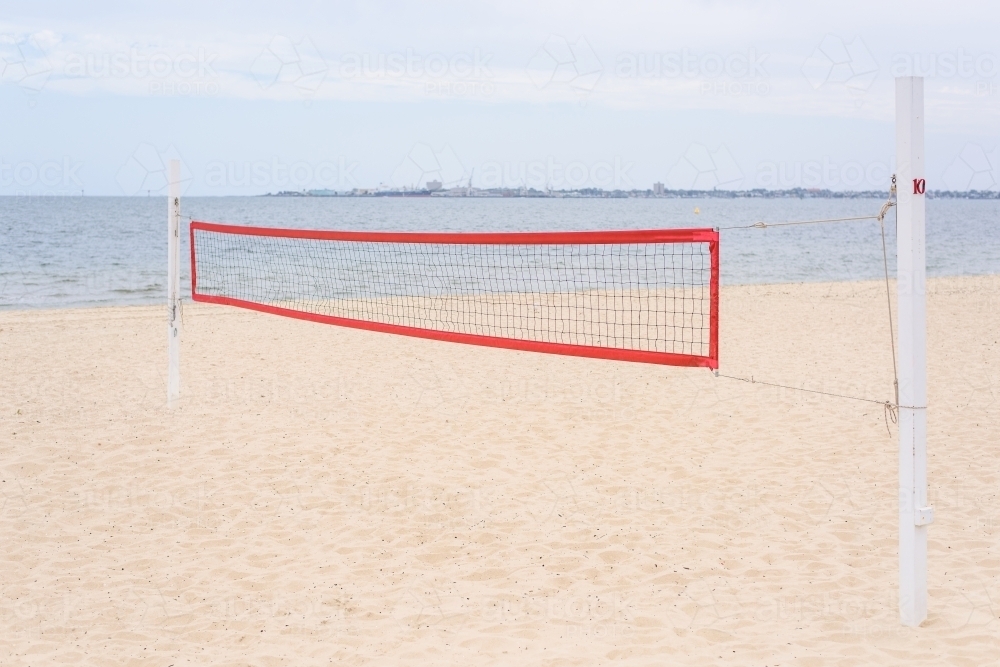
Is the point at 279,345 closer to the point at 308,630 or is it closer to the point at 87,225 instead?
the point at 308,630

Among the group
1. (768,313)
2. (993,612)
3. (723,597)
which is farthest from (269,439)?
(768,313)

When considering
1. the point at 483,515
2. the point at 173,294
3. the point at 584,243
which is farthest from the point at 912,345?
the point at 173,294

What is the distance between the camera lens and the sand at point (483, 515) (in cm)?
429

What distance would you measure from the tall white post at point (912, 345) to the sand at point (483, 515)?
294mm

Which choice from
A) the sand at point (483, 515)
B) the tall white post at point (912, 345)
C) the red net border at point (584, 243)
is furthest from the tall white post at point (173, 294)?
the tall white post at point (912, 345)

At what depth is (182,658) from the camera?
413 cm

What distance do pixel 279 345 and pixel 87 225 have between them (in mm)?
48164

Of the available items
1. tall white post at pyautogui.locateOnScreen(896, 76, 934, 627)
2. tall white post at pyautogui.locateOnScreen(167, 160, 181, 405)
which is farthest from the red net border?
tall white post at pyautogui.locateOnScreen(167, 160, 181, 405)

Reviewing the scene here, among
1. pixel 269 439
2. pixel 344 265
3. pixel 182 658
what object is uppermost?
pixel 344 265

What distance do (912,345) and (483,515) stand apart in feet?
9.62

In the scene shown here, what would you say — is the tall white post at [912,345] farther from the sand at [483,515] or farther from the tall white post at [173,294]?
the tall white post at [173,294]

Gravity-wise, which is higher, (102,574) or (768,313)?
(768,313)

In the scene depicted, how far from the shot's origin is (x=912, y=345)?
4035mm

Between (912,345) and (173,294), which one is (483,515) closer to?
(912,345)
